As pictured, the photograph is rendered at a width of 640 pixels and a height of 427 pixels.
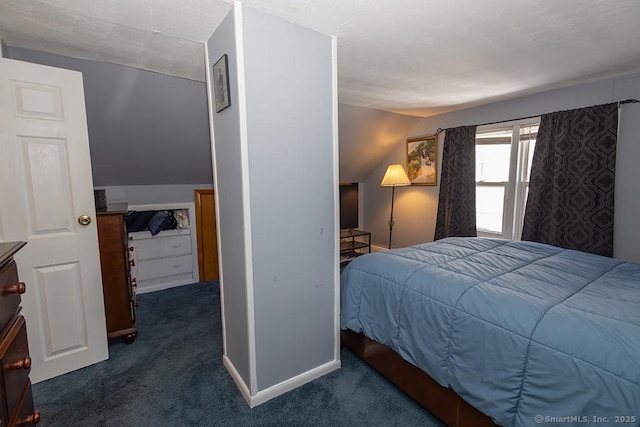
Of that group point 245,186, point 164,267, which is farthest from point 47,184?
point 164,267

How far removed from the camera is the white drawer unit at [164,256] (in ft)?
10.6

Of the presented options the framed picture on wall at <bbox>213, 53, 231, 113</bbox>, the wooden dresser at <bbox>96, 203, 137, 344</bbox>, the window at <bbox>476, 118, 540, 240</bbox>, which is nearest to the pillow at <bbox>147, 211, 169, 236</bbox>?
the wooden dresser at <bbox>96, 203, 137, 344</bbox>

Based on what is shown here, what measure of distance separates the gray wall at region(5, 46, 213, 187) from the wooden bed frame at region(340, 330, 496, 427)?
234cm

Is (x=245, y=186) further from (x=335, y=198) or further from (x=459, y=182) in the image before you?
(x=459, y=182)

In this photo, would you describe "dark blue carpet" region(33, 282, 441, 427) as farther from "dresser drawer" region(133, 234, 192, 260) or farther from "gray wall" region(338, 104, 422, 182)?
"gray wall" region(338, 104, 422, 182)

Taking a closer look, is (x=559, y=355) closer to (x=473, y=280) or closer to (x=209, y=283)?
(x=473, y=280)

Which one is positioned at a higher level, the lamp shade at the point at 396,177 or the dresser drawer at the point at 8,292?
the lamp shade at the point at 396,177

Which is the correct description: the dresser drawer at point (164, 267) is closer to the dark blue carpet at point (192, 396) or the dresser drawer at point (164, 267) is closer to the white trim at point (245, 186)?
the dark blue carpet at point (192, 396)

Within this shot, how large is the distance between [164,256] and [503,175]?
3949 mm

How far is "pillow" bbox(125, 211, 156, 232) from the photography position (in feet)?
10.4

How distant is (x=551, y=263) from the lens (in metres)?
1.90

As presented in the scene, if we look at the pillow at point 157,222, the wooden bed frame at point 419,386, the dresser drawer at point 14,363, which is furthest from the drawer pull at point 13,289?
the pillow at point 157,222

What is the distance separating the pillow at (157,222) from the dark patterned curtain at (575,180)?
12.5 ft

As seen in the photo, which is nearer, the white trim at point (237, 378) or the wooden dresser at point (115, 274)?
the white trim at point (237, 378)
